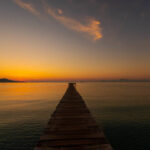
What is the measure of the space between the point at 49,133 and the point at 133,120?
52.8 ft

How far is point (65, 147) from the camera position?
12.3 feet

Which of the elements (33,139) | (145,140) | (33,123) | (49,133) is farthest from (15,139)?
(145,140)

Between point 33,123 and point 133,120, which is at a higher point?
point 33,123

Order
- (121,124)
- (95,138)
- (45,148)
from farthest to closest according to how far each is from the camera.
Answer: (121,124) → (95,138) → (45,148)

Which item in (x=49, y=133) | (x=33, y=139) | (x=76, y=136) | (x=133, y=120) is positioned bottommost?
(x=76, y=136)

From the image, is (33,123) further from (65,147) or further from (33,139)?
(65,147)

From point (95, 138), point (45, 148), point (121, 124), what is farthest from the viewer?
point (121, 124)

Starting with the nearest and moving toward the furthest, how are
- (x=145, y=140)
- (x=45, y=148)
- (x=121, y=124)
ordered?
(x=45, y=148) < (x=145, y=140) < (x=121, y=124)

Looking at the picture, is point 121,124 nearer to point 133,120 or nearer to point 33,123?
point 133,120

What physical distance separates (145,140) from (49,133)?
1093 cm

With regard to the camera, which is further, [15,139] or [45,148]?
[15,139]

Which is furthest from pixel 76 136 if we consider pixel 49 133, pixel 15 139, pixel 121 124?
pixel 121 124

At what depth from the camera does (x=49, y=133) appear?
486cm

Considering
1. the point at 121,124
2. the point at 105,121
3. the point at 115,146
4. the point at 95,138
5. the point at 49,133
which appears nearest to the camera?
the point at 95,138
